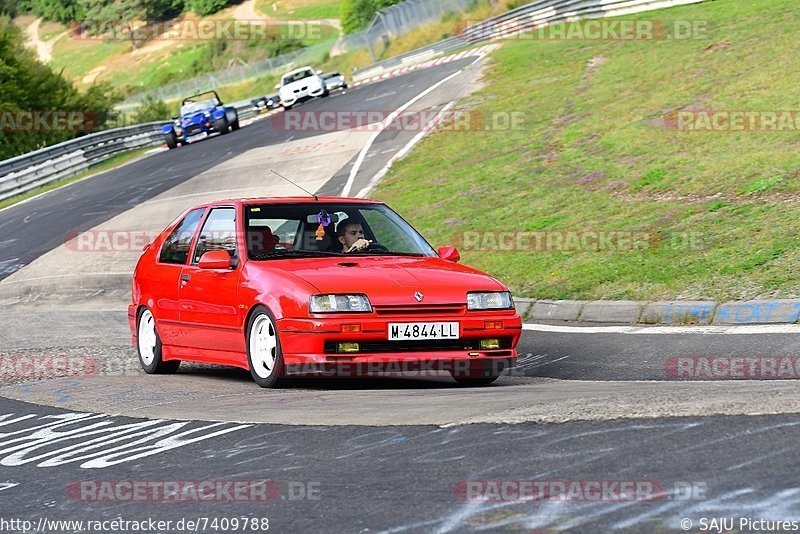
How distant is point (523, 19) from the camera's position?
4459 centimetres

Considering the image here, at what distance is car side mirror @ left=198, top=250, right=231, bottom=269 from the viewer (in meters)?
9.00

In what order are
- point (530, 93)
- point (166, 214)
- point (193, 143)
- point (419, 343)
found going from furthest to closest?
point (193, 143)
point (530, 93)
point (166, 214)
point (419, 343)

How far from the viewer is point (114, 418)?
7500mm

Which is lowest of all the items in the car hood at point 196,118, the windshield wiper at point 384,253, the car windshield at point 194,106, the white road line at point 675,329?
the white road line at point 675,329

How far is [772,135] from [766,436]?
38.6 ft

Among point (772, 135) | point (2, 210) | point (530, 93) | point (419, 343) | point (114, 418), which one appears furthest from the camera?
point (2, 210)

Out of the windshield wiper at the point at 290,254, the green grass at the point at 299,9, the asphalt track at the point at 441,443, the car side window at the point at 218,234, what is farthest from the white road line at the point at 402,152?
the green grass at the point at 299,9

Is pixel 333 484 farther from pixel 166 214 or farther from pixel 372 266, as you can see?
pixel 166 214

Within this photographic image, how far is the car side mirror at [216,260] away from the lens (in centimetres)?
900

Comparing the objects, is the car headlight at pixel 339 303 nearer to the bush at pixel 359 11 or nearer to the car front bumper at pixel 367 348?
the car front bumper at pixel 367 348

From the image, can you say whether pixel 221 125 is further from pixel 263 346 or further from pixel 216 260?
pixel 263 346

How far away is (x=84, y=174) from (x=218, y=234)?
90.7ft

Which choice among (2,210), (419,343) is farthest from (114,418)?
(2,210)

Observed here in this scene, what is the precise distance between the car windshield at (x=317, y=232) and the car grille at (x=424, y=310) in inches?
43.9
